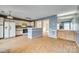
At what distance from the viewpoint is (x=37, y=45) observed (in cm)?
343

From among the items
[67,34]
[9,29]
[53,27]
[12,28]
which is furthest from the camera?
[12,28]

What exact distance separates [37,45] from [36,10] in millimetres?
1233

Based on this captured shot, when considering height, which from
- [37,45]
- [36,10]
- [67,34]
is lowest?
[37,45]

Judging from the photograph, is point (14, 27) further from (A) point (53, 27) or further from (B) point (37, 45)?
(A) point (53, 27)

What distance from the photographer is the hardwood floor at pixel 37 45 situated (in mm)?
3271

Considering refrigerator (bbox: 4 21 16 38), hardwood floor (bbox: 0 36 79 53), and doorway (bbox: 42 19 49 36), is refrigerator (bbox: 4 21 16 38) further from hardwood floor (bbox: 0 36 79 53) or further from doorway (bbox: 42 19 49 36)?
doorway (bbox: 42 19 49 36)

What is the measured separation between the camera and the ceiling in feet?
10.4

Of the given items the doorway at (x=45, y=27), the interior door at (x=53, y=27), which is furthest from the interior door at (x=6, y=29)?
the interior door at (x=53, y=27)

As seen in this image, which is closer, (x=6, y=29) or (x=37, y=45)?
(x=37, y=45)

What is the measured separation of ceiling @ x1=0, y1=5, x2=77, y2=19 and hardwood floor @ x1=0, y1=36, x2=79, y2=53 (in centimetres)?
84

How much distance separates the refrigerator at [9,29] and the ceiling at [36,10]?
→ 0.43m

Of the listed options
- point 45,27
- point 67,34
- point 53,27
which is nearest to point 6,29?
point 45,27

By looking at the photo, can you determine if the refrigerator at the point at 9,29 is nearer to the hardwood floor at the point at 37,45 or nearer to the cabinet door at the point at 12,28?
the cabinet door at the point at 12,28
